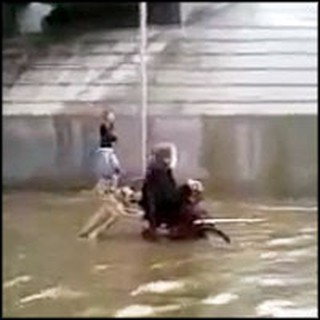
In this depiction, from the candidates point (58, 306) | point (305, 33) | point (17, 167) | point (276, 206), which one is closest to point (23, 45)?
point (17, 167)

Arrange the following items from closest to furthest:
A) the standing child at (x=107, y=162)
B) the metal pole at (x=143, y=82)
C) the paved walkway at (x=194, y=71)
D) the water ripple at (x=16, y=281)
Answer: the water ripple at (x=16, y=281)
the standing child at (x=107, y=162)
the metal pole at (x=143, y=82)
the paved walkway at (x=194, y=71)

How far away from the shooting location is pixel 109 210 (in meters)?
3.52

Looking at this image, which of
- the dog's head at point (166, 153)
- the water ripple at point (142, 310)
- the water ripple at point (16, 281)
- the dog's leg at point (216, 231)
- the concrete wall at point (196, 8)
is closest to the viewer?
the water ripple at point (142, 310)

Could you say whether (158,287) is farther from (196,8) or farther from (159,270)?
(196,8)

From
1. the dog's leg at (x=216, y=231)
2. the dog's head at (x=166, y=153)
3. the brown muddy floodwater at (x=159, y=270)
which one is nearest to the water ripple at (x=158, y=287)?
the brown muddy floodwater at (x=159, y=270)

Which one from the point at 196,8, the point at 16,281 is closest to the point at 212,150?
the point at 196,8

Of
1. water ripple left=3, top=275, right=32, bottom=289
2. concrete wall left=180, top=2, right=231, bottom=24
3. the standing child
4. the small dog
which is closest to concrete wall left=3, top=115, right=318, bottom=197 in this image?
the standing child

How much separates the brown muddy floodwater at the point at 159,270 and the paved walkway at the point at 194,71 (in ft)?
3.39

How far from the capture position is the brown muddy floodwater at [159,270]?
Result: 2.80 meters

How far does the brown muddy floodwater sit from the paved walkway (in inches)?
40.6

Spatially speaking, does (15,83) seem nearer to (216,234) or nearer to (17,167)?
(17,167)

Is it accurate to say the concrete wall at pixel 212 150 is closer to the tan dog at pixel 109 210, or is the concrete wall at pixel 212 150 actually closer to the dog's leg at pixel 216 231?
the tan dog at pixel 109 210

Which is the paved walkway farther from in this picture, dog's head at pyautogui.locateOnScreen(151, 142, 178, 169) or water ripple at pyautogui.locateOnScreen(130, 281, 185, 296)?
Result: water ripple at pyautogui.locateOnScreen(130, 281, 185, 296)

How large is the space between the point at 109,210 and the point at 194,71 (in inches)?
68.1
